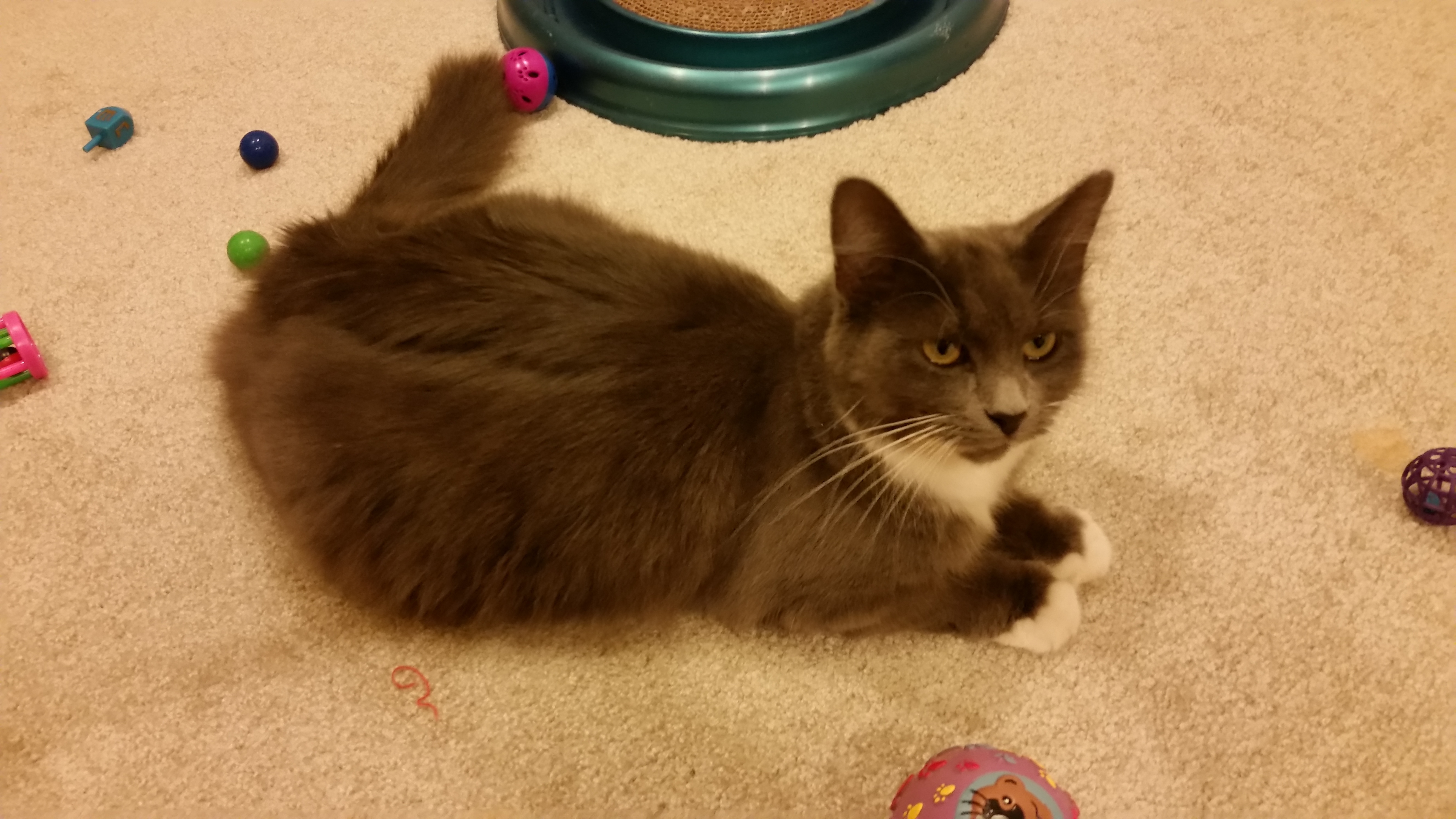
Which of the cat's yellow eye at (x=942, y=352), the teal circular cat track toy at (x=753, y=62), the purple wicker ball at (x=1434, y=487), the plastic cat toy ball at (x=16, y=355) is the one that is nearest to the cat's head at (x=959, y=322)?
the cat's yellow eye at (x=942, y=352)

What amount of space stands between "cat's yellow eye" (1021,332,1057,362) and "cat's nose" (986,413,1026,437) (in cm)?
7

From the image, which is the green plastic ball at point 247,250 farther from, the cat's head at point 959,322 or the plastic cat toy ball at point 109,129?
the cat's head at point 959,322

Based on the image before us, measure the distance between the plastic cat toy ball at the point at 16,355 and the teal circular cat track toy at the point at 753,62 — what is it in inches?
38.4

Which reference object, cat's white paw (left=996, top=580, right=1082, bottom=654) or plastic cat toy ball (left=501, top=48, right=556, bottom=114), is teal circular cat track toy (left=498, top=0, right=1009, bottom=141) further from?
cat's white paw (left=996, top=580, right=1082, bottom=654)

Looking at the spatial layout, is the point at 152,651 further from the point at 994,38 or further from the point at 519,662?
the point at 994,38

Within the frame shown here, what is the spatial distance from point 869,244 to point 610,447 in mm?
347

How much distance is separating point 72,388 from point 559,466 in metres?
0.87

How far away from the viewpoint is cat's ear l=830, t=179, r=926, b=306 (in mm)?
821

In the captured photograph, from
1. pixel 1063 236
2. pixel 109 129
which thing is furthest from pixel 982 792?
pixel 109 129

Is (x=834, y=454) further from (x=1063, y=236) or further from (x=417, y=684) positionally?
(x=417, y=684)

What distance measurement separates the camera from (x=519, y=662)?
1.10 metres

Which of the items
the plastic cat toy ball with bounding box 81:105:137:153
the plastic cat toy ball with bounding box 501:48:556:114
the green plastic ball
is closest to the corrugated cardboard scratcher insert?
the plastic cat toy ball with bounding box 501:48:556:114

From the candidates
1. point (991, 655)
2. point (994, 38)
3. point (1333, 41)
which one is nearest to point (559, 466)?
point (991, 655)

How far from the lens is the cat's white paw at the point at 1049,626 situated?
1.07 metres
